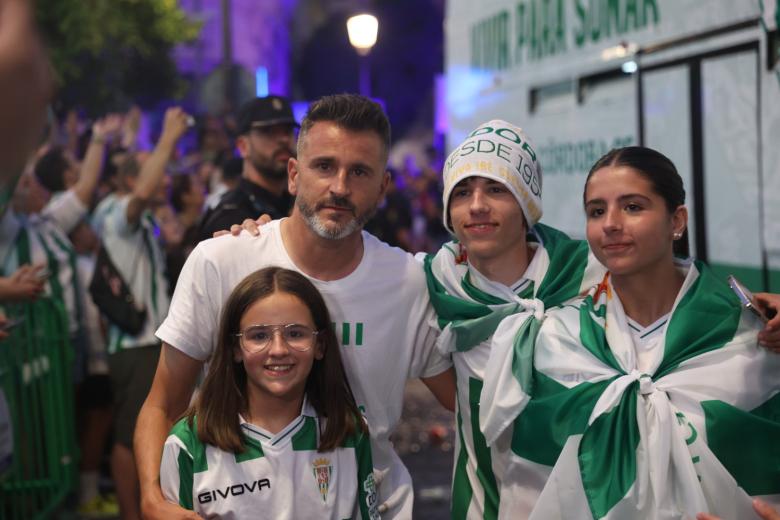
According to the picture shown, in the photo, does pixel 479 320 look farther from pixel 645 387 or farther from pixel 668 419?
pixel 668 419

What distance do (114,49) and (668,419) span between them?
2482 cm

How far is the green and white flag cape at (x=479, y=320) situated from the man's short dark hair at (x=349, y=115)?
1.77 ft

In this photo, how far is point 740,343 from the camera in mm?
2783

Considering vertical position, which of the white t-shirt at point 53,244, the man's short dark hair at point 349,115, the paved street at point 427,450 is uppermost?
the man's short dark hair at point 349,115

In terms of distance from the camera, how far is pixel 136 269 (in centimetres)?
620

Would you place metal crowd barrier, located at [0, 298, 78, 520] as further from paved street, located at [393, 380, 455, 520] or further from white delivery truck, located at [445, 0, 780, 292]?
white delivery truck, located at [445, 0, 780, 292]

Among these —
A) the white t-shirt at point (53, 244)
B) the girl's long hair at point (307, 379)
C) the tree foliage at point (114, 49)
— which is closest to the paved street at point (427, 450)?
the white t-shirt at point (53, 244)

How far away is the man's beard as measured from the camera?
125 inches

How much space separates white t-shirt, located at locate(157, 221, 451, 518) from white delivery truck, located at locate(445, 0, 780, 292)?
144cm

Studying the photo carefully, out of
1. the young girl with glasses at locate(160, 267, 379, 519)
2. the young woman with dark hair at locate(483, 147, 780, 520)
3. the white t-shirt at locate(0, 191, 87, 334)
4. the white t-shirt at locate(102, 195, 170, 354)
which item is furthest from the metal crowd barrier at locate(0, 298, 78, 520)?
the young woman with dark hair at locate(483, 147, 780, 520)

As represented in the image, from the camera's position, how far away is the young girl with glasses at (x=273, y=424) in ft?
9.51

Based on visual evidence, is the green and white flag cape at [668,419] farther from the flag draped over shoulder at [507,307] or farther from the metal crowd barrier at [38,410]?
the metal crowd barrier at [38,410]

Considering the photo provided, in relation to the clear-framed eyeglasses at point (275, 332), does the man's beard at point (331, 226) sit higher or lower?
higher

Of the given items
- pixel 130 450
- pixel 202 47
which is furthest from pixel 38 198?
pixel 202 47
